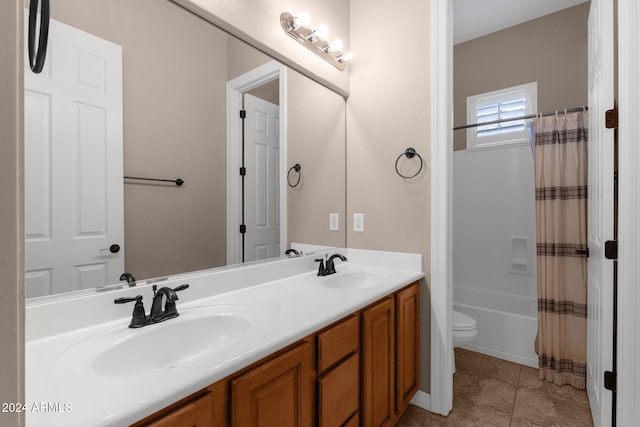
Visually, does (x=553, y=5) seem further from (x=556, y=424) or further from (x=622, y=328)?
(x=556, y=424)

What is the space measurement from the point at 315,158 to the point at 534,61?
8.41 ft

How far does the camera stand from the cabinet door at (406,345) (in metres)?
1.58

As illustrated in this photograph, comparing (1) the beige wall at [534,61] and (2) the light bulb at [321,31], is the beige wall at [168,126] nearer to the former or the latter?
(2) the light bulb at [321,31]

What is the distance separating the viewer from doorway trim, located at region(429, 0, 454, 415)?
176cm

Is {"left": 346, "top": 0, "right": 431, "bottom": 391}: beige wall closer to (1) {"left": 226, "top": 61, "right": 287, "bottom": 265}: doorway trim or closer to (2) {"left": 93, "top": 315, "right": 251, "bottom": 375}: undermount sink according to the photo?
(1) {"left": 226, "top": 61, "right": 287, "bottom": 265}: doorway trim

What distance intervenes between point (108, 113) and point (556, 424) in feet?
8.27

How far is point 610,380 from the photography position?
1452mm

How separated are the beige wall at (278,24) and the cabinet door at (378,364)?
4.41ft

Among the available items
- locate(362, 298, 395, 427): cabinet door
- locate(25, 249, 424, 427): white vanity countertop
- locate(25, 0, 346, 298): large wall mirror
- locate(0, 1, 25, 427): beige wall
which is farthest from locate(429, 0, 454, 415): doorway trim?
locate(0, 1, 25, 427): beige wall

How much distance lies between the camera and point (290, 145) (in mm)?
1845

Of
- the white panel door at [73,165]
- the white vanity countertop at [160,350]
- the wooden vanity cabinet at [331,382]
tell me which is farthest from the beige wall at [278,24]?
the wooden vanity cabinet at [331,382]

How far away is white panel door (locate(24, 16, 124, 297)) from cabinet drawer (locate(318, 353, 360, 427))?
81cm

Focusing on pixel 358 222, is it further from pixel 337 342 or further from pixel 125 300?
pixel 125 300

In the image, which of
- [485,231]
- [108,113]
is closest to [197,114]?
[108,113]
